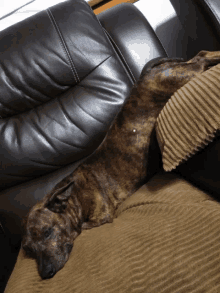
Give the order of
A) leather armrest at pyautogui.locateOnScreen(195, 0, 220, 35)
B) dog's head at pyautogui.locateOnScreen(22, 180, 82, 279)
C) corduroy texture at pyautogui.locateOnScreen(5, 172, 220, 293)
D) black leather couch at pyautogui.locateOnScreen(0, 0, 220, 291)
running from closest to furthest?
corduroy texture at pyautogui.locateOnScreen(5, 172, 220, 293) < dog's head at pyautogui.locateOnScreen(22, 180, 82, 279) < leather armrest at pyautogui.locateOnScreen(195, 0, 220, 35) < black leather couch at pyautogui.locateOnScreen(0, 0, 220, 291)

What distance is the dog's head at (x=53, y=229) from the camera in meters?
0.98

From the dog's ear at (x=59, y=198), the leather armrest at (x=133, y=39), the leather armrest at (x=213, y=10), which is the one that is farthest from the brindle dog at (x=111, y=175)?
the leather armrest at (x=133, y=39)

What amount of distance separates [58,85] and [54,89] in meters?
0.04

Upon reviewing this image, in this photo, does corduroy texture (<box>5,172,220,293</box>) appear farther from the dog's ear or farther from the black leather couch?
the black leather couch

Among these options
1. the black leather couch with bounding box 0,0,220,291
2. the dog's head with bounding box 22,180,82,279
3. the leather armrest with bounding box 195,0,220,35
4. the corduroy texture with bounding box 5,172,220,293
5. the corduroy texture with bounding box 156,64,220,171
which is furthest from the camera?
the black leather couch with bounding box 0,0,220,291

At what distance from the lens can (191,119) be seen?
749 mm

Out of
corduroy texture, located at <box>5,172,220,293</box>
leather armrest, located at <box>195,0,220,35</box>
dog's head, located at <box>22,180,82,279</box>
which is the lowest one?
dog's head, located at <box>22,180,82,279</box>

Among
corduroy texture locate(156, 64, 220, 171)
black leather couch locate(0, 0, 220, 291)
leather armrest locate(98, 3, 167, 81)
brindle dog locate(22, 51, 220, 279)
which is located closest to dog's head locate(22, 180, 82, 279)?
brindle dog locate(22, 51, 220, 279)

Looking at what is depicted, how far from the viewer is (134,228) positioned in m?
0.73

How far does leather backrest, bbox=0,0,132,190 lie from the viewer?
1.39 meters

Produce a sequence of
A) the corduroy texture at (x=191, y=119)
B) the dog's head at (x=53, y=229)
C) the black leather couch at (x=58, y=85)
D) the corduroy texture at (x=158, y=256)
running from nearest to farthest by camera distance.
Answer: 1. the corduroy texture at (x=158, y=256)
2. the corduroy texture at (x=191, y=119)
3. the dog's head at (x=53, y=229)
4. the black leather couch at (x=58, y=85)

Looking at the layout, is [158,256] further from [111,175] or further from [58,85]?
[58,85]

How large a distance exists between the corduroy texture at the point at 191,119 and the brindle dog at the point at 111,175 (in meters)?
0.25

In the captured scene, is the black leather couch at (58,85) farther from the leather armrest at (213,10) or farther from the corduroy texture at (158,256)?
the corduroy texture at (158,256)
